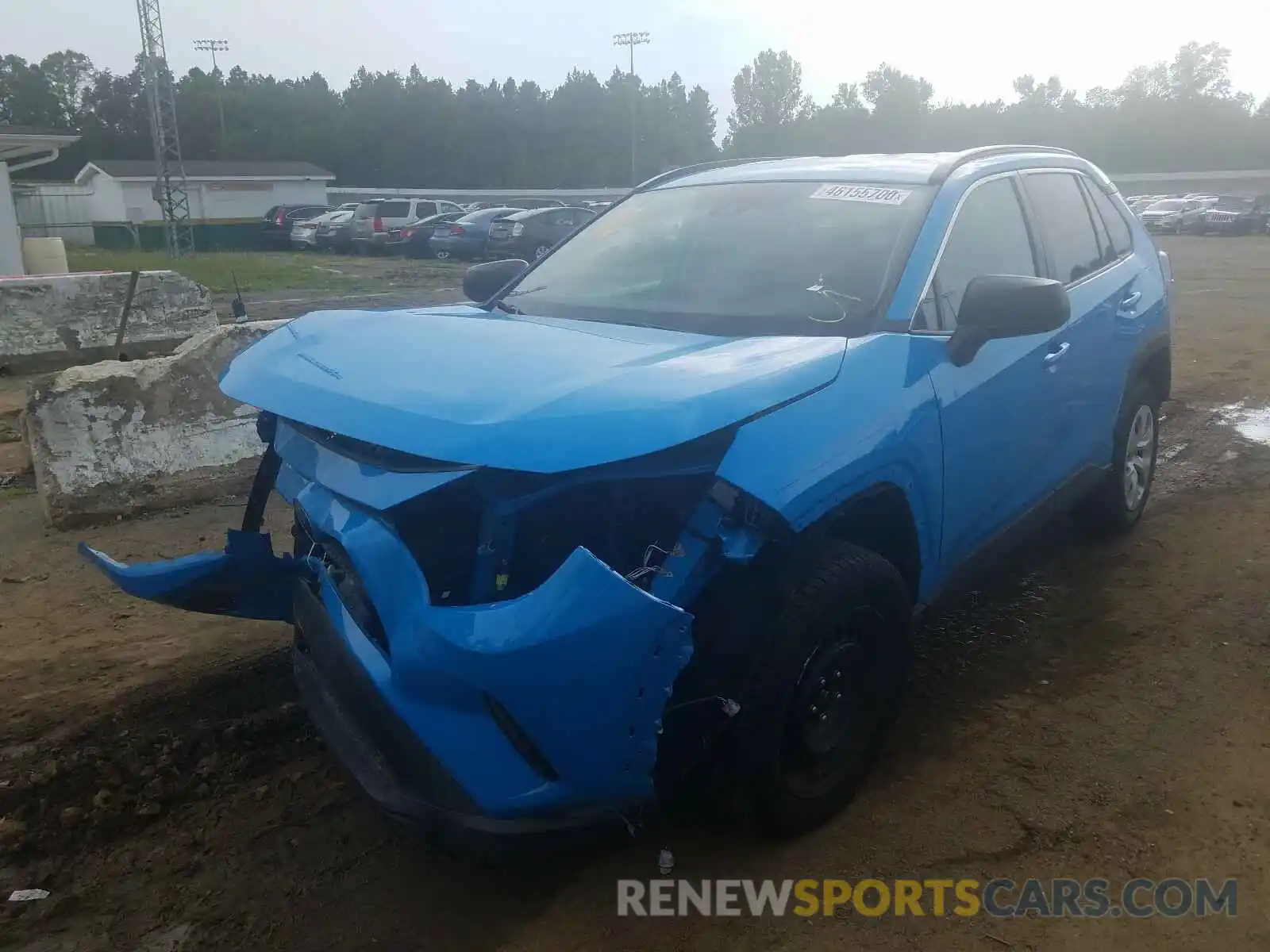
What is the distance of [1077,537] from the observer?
515 centimetres

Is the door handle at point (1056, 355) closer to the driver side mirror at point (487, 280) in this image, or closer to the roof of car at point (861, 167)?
the roof of car at point (861, 167)

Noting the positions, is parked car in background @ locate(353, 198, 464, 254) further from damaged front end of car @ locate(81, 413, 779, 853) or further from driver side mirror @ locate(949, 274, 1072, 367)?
damaged front end of car @ locate(81, 413, 779, 853)

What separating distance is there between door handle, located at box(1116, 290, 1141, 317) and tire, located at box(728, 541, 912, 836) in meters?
2.27

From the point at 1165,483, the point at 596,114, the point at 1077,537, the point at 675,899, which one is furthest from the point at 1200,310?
the point at 596,114

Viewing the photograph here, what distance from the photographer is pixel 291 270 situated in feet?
77.8

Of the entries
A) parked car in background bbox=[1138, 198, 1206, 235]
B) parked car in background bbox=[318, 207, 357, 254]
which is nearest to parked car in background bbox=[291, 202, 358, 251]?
parked car in background bbox=[318, 207, 357, 254]

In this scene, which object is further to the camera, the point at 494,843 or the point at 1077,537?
the point at 1077,537

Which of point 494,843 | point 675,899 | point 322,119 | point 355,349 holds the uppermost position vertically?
point 322,119

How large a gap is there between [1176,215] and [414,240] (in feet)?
87.5

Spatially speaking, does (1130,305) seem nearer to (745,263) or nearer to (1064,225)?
(1064,225)

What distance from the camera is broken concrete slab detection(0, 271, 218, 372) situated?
952 cm

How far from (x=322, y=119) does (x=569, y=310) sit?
77643 mm

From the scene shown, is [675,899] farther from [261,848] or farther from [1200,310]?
[1200,310]

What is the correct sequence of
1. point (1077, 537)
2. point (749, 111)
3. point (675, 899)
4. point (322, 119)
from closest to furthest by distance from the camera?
point (675, 899)
point (1077, 537)
point (322, 119)
point (749, 111)
